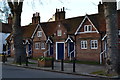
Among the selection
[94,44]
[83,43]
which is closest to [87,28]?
[83,43]

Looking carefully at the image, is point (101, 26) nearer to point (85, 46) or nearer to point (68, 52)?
point (85, 46)

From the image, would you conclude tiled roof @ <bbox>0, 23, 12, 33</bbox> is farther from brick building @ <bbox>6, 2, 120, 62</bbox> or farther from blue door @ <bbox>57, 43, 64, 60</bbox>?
blue door @ <bbox>57, 43, 64, 60</bbox>

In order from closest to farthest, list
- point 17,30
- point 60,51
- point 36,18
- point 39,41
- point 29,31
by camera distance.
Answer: point 17,30, point 60,51, point 39,41, point 29,31, point 36,18

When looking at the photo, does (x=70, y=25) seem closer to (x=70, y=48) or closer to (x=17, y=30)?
(x=70, y=48)

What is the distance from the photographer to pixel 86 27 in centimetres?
2678

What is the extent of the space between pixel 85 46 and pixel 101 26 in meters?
3.36

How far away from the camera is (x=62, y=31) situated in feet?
98.7

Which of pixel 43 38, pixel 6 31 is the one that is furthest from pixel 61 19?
pixel 6 31

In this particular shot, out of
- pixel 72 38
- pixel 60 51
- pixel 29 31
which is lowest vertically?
pixel 60 51

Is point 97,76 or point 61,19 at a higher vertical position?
point 61,19

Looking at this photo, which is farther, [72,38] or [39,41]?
[39,41]

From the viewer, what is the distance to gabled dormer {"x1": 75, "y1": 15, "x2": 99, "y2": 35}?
1023 inches

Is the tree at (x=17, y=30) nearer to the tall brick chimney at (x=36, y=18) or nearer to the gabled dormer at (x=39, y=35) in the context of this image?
the gabled dormer at (x=39, y=35)

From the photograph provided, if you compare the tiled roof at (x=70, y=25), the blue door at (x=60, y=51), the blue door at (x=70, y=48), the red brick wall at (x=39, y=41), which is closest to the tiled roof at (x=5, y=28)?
the tiled roof at (x=70, y=25)
